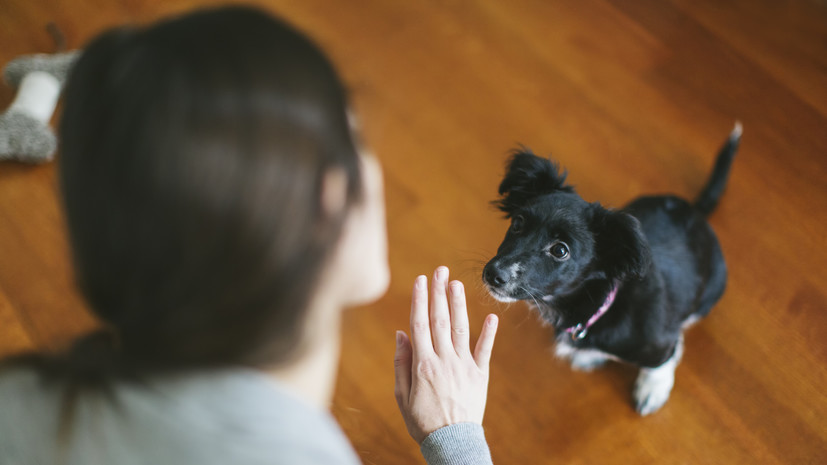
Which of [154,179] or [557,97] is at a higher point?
[154,179]

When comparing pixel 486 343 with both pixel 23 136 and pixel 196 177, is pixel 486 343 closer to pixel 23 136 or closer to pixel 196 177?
pixel 196 177

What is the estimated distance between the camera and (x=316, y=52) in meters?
0.56

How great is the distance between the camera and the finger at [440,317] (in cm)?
111

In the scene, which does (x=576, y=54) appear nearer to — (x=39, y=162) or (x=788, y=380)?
(x=788, y=380)

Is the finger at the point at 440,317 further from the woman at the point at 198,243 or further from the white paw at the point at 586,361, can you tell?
the white paw at the point at 586,361

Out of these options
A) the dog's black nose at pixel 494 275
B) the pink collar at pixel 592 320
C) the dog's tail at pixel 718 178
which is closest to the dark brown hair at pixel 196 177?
the dog's black nose at pixel 494 275

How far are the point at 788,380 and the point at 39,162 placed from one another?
2448mm

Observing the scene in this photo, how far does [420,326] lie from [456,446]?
0.23m

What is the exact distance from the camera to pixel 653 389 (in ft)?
5.06

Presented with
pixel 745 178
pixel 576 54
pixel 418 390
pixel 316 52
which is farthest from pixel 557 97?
pixel 316 52

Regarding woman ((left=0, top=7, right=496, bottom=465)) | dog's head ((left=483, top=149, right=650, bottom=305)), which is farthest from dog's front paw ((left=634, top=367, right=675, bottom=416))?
woman ((left=0, top=7, right=496, bottom=465))

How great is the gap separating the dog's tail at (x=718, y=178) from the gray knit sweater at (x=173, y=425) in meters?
1.53

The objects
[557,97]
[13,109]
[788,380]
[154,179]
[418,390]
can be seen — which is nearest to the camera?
[154,179]

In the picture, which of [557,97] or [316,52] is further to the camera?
[557,97]
